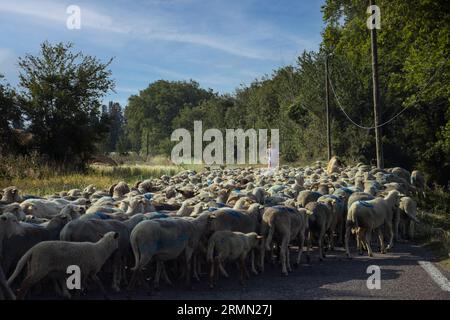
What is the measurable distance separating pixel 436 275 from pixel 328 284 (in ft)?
6.22

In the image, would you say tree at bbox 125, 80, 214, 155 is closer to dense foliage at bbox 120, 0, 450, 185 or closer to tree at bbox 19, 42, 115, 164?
dense foliage at bbox 120, 0, 450, 185

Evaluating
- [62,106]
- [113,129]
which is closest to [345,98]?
[62,106]

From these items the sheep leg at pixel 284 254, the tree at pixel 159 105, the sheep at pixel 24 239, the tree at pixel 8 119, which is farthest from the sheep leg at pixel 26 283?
the tree at pixel 159 105

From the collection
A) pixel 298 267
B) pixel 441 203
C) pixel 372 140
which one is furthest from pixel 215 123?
pixel 298 267

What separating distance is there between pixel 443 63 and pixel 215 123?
45.5 meters

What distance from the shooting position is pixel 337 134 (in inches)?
1467

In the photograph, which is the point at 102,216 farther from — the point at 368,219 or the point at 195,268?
the point at 368,219

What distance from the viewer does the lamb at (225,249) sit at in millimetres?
8578

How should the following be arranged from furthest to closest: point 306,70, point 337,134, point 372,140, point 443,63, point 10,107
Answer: point 306,70, point 337,134, point 372,140, point 10,107, point 443,63

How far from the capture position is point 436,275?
8898 mm

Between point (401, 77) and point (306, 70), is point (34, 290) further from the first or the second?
point (306, 70)

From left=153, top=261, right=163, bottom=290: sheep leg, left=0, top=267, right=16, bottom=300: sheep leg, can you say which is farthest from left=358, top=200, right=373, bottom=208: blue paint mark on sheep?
left=0, top=267, right=16, bottom=300: sheep leg

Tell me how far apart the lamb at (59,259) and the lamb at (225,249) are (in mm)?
1611

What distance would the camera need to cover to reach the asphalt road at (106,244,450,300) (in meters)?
7.75
